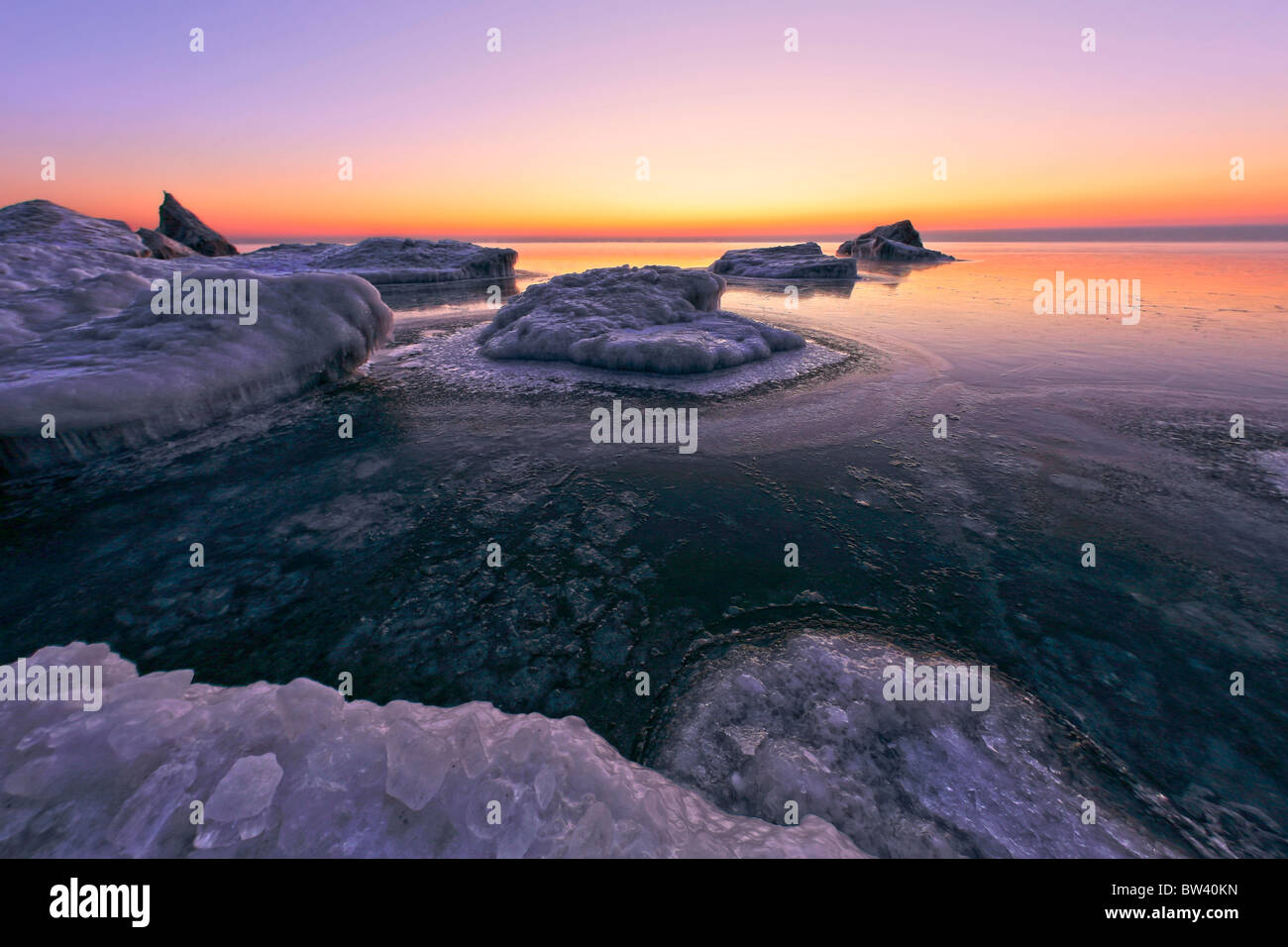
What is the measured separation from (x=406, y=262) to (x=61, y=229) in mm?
17735

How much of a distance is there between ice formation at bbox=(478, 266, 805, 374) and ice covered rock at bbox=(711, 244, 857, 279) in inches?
671

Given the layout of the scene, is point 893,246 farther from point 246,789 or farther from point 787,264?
point 246,789

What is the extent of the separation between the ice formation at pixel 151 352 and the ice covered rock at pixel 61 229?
8.15m

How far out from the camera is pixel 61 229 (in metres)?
16.2

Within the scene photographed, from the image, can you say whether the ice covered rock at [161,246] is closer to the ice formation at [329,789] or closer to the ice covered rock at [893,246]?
the ice formation at [329,789]

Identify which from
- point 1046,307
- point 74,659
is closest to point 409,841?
point 74,659

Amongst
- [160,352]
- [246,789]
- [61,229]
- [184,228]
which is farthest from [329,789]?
[184,228]

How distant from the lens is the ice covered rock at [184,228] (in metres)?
37.2

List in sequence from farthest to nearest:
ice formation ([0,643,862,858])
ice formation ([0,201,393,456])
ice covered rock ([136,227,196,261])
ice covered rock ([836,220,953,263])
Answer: ice covered rock ([836,220,953,263]) < ice covered rock ([136,227,196,261]) < ice formation ([0,201,393,456]) < ice formation ([0,643,862,858])

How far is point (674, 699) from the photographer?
2436 millimetres

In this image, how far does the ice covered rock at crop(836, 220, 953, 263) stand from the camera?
43344mm

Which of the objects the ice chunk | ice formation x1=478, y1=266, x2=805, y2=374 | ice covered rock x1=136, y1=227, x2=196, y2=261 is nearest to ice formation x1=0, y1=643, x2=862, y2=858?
the ice chunk

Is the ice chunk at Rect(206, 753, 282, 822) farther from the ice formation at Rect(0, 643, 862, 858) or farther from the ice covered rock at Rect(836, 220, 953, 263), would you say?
the ice covered rock at Rect(836, 220, 953, 263)

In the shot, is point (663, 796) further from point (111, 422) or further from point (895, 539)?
point (111, 422)
